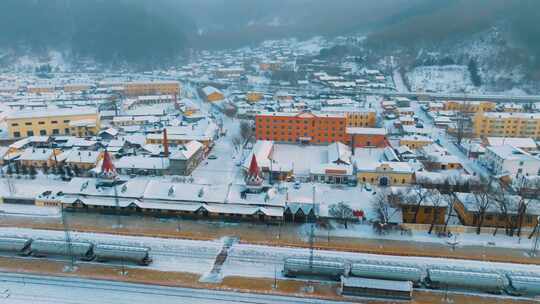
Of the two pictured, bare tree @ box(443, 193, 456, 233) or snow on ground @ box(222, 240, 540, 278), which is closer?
snow on ground @ box(222, 240, 540, 278)

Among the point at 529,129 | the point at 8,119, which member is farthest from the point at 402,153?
the point at 8,119

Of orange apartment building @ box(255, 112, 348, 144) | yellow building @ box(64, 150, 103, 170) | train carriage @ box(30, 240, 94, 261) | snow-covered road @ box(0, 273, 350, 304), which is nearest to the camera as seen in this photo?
snow-covered road @ box(0, 273, 350, 304)

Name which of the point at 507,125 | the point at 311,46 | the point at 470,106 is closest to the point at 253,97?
the point at 470,106

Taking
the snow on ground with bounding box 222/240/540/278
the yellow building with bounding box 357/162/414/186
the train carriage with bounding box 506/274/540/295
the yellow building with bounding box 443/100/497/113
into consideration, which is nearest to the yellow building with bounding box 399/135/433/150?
the yellow building with bounding box 357/162/414/186

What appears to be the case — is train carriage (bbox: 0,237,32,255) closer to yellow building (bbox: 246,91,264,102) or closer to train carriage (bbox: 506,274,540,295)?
train carriage (bbox: 506,274,540,295)

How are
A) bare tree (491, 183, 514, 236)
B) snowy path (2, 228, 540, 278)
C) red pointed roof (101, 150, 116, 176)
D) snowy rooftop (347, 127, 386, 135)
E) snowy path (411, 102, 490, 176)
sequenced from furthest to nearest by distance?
snowy rooftop (347, 127, 386, 135), snowy path (411, 102, 490, 176), red pointed roof (101, 150, 116, 176), bare tree (491, 183, 514, 236), snowy path (2, 228, 540, 278)
